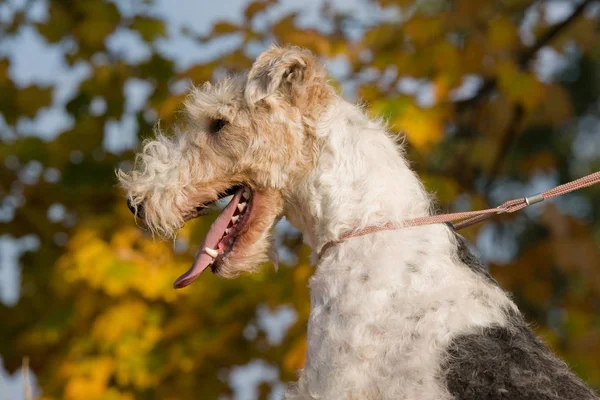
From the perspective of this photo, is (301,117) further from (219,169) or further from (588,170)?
(588,170)

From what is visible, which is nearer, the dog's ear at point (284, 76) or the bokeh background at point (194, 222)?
the dog's ear at point (284, 76)

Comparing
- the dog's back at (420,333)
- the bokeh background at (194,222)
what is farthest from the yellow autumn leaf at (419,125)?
the dog's back at (420,333)

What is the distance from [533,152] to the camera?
36.1ft

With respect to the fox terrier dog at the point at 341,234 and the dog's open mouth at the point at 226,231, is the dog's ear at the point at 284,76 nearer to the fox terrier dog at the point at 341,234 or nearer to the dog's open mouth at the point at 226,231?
the fox terrier dog at the point at 341,234

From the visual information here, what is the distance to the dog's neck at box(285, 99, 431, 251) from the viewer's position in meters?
3.27

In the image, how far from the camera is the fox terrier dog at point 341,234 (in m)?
2.93

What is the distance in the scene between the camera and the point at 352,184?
332 centimetres

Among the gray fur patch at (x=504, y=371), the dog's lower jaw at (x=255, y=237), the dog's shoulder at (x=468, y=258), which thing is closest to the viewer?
the gray fur patch at (x=504, y=371)

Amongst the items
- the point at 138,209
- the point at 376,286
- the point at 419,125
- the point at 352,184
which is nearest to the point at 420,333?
the point at 376,286

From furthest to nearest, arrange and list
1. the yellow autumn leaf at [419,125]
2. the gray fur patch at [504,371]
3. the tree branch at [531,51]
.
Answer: the tree branch at [531,51] < the yellow autumn leaf at [419,125] < the gray fur patch at [504,371]

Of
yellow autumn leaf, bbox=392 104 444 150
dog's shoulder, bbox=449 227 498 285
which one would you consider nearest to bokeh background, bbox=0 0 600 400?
yellow autumn leaf, bbox=392 104 444 150

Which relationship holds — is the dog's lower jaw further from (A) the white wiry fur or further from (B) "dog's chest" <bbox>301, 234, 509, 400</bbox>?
(B) "dog's chest" <bbox>301, 234, 509, 400</bbox>

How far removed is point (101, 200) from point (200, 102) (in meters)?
4.15

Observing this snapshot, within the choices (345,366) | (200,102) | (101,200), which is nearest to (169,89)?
(101,200)
